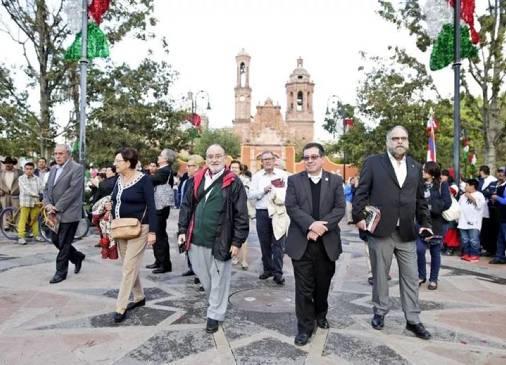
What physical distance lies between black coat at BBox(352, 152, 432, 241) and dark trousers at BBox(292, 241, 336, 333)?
1.69 ft

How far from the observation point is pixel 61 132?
14172mm

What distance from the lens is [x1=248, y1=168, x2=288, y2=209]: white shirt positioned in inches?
254

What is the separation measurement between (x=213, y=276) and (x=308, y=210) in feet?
3.74

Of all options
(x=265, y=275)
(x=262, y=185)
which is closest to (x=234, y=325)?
(x=265, y=275)

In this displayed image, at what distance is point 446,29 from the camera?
994 centimetres

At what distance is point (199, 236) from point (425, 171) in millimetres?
3604

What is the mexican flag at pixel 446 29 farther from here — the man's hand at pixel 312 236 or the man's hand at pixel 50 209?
the man's hand at pixel 50 209

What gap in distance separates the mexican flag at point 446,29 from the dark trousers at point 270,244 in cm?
645

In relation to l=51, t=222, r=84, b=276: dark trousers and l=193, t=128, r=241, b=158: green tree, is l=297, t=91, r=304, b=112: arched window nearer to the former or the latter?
l=193, t=128, r=241, b=158: green tree

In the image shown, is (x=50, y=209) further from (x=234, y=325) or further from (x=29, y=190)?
(x=29, y=190)

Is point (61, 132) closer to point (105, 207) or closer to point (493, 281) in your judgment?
point (105, 207)

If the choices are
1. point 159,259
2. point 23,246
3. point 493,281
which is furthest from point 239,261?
point 23,246

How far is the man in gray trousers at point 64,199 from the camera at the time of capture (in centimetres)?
623

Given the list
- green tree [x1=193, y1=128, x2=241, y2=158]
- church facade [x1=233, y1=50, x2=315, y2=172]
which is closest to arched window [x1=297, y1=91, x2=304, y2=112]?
church facade [x1=233, y1=50, x2=315, y2=172]
